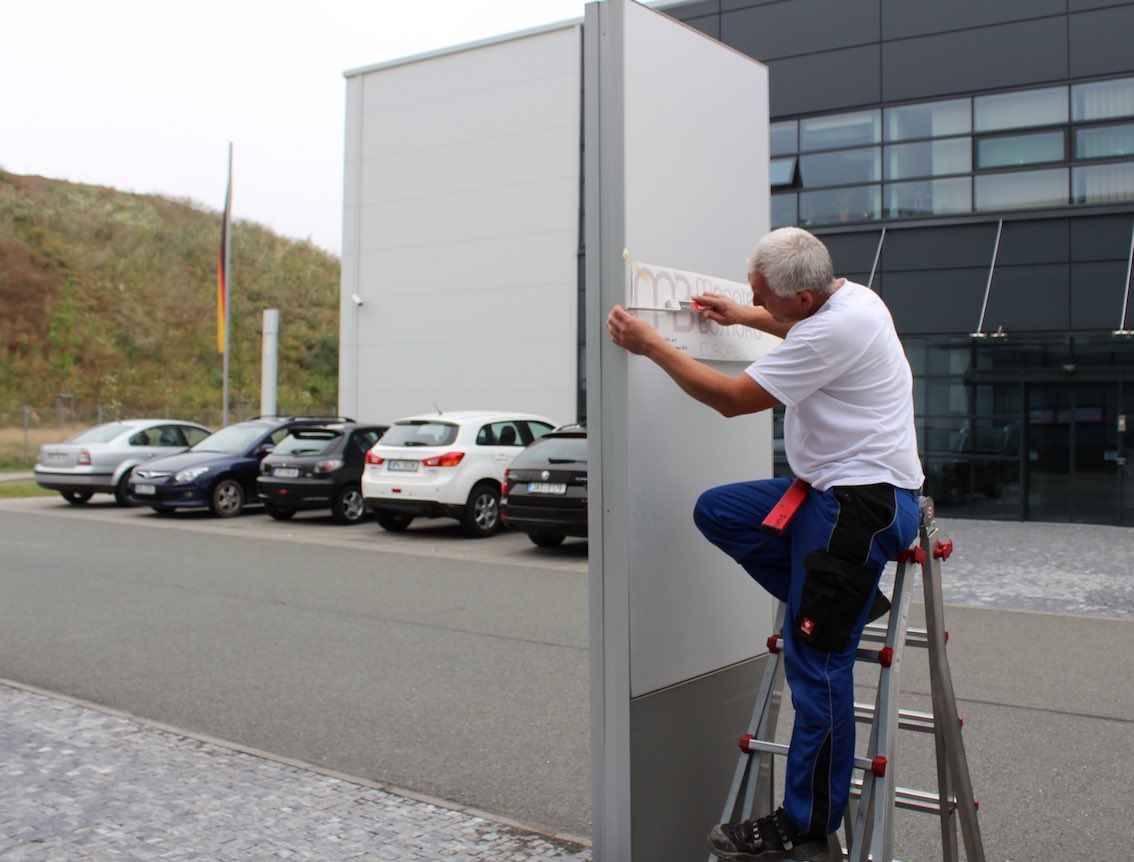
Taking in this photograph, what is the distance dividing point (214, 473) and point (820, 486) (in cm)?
1595

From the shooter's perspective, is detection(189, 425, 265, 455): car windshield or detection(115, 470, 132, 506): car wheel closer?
detection(189, 425, 265, 455): car windshield

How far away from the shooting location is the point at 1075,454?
55.6 ft

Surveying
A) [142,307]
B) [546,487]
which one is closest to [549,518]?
[546,487]

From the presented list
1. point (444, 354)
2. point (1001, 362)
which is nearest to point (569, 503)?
point (1001, 362)

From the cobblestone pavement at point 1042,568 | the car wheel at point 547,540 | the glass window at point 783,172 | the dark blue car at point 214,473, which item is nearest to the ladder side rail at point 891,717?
Answer: the cobblestone pavement at point 1042,568

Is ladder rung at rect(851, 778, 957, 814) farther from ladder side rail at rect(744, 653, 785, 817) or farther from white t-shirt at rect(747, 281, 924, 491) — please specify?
white t-shirt at rect(747, 281, 924, 491)

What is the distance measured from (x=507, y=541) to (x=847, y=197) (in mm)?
9141

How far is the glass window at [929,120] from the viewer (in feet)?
59.3

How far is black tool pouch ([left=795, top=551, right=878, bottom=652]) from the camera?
117 inches

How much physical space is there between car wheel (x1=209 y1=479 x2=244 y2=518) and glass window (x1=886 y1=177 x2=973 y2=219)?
11868 millimetres

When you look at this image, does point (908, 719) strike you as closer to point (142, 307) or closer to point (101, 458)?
point (101, 458)

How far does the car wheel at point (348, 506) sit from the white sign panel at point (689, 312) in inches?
524

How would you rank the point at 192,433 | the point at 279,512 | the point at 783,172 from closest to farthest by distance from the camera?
the point at 279,512 → the point at 783,172 → the point at 192,433

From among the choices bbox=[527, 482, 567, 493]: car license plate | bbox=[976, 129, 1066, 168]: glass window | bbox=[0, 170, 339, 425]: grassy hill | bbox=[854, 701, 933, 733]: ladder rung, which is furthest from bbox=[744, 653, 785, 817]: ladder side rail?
bbox=[0, 170, 339, 425]: grassy hill
